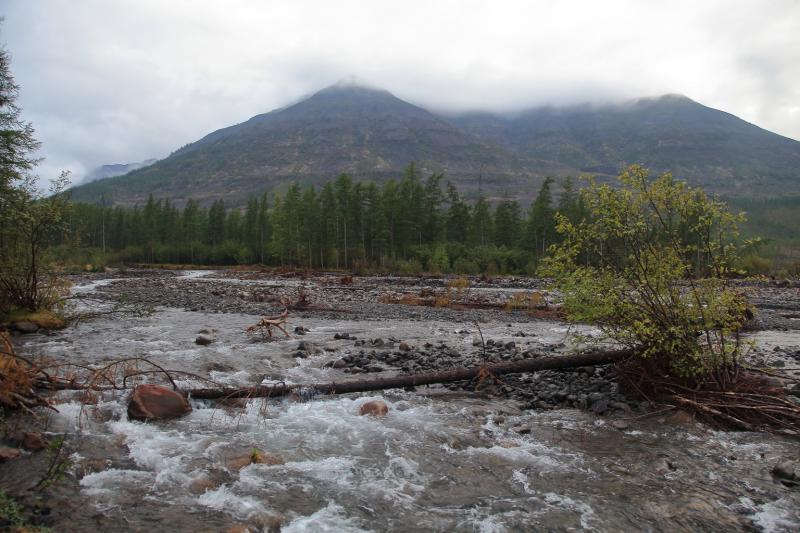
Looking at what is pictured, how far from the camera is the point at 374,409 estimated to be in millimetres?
9281

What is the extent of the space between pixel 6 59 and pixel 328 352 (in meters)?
20.0

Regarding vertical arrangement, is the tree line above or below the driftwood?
above

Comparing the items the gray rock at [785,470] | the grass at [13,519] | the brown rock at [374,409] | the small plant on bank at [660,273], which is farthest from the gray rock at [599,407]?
the grass at [13,519]

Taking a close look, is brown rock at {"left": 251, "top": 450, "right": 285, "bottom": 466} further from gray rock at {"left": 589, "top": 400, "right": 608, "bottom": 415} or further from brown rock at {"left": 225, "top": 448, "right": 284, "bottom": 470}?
gray rock at {"left": 589, "top": 400, "right": 608, "bottom": 415}

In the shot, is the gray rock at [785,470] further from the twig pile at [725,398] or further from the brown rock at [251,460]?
the brown rock at [251,460]

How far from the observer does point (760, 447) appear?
24.4 ft

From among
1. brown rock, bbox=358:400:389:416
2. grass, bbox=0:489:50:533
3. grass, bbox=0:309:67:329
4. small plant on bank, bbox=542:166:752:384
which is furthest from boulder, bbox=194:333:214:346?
small plant on bank, bbox=542:166:752:384

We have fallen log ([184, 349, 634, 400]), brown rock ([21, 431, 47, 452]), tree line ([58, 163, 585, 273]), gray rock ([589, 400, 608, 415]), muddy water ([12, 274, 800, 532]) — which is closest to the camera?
muddy water ([12, 274, 800, 532])

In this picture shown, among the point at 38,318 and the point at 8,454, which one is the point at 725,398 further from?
the point at 38,318

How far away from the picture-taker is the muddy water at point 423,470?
18.4 ft

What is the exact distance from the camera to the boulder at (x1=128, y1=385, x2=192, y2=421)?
841 centimetres

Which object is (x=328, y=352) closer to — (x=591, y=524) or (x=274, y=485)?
(x=274, y=485)

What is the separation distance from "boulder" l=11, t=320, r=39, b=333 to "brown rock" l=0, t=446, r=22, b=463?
11.9 metres

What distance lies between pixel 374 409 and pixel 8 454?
5.63 metres
